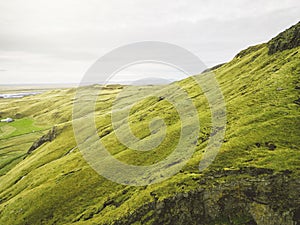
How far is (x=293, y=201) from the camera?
110 ft

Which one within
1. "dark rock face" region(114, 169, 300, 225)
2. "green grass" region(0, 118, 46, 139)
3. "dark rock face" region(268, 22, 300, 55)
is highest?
"dark rock face" region(268, 22, 300, 55)

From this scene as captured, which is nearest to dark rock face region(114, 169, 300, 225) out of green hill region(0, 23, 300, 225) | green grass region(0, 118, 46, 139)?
green hill region(0, 23, 300, 225)

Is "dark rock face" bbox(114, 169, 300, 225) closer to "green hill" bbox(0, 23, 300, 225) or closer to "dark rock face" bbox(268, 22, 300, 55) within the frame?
"green hill" bbox(0, 23, 300, 225)

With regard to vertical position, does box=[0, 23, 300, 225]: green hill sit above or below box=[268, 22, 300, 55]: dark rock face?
below

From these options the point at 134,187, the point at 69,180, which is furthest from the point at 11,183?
the point at 134,187

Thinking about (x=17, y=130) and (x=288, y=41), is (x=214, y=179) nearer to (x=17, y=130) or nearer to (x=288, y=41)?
(x=288, y=41)

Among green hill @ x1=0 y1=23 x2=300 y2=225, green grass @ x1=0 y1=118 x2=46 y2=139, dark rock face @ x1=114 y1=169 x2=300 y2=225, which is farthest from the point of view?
green grass @ x1=0 y1=118 x2=46 y2=139

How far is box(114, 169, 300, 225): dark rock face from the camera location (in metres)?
33.8

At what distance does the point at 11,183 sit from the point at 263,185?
7335 centimetres

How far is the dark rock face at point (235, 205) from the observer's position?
3384 centimetres

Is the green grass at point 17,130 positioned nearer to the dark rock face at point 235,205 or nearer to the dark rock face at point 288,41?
the dark rock face at point 235,205

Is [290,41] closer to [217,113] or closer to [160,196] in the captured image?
[217,113]

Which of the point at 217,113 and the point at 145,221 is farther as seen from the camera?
the point at 217,113

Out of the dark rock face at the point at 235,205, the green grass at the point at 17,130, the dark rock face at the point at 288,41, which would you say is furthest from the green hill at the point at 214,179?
the green grass at the point at 17,130
